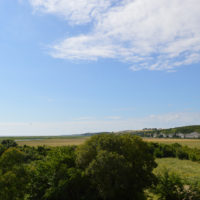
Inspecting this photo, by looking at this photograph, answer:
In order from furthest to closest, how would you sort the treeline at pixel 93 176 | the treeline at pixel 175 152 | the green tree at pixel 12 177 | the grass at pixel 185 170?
the treeline at pixel 175 152
the grass at pixel 185 170
the treeline at pixel 93 176
the green tree at pixel 12 177

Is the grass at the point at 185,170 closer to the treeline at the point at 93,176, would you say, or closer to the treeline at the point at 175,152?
the treeline at the point at 175,152

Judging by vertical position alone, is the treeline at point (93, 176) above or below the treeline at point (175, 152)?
above

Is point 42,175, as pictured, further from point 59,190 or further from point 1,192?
point 1,192

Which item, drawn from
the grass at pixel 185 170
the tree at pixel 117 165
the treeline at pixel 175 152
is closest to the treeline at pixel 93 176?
the tree at pixel 117 165

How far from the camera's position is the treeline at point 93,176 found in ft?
57.5

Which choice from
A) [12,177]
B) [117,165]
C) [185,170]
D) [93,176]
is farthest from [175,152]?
[12,177]

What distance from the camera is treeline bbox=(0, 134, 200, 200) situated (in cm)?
1753

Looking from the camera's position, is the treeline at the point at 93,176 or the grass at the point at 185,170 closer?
the treeline at the point at 93,176

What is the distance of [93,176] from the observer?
1823cm

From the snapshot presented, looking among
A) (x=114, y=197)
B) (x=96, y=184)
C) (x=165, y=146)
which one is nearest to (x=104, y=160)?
(x=96, y=184)

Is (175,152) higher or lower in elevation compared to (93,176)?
lower

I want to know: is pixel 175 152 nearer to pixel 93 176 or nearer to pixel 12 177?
pixel 93 176

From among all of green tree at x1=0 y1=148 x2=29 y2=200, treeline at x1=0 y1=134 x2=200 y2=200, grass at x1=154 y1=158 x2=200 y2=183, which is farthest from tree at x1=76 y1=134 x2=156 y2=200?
grass at x1=154 y1=158 x2=200 y2=183

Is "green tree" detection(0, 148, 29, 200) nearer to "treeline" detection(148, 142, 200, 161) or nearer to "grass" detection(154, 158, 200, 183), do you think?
"grass" detection(154, 158, 200, 183)
